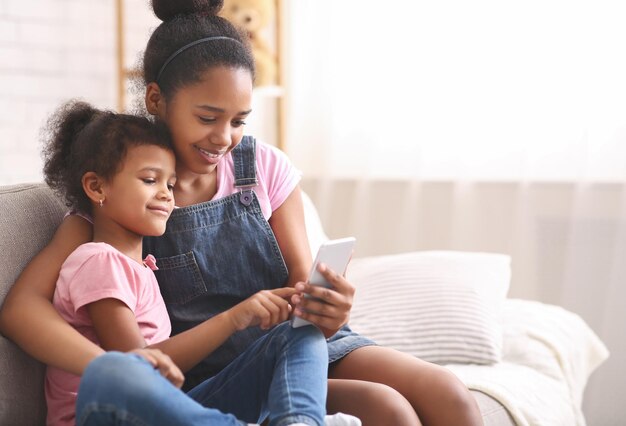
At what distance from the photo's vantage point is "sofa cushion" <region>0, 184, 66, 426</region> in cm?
146

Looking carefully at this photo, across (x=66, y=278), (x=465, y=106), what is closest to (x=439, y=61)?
(x=465, y=106)

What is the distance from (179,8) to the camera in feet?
5.57

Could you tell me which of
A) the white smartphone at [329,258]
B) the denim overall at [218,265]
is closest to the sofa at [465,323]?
the denim overall at [218,265]

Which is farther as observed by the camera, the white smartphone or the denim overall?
the denim overall

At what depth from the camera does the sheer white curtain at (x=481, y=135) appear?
9.03 ft

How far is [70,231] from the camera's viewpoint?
5.05 feet

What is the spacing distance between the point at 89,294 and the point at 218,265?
314mm

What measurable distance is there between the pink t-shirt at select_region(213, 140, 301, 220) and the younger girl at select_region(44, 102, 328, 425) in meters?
0.16

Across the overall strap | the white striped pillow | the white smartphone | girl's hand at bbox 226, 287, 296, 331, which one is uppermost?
the overall strap

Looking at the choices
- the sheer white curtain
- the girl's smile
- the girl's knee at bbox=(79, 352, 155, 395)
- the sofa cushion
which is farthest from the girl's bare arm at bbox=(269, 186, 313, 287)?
the sheer white curtain

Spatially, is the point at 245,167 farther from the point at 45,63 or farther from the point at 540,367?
the point at 45,63

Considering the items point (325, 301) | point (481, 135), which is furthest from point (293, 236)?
point (481, 135)

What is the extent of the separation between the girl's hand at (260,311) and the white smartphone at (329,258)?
0.04 m

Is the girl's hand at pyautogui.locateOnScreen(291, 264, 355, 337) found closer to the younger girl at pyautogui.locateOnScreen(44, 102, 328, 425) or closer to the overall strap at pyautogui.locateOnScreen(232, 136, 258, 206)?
the younger girl at pyautogui.locateOnScreen(44, 102, 328, 425)
